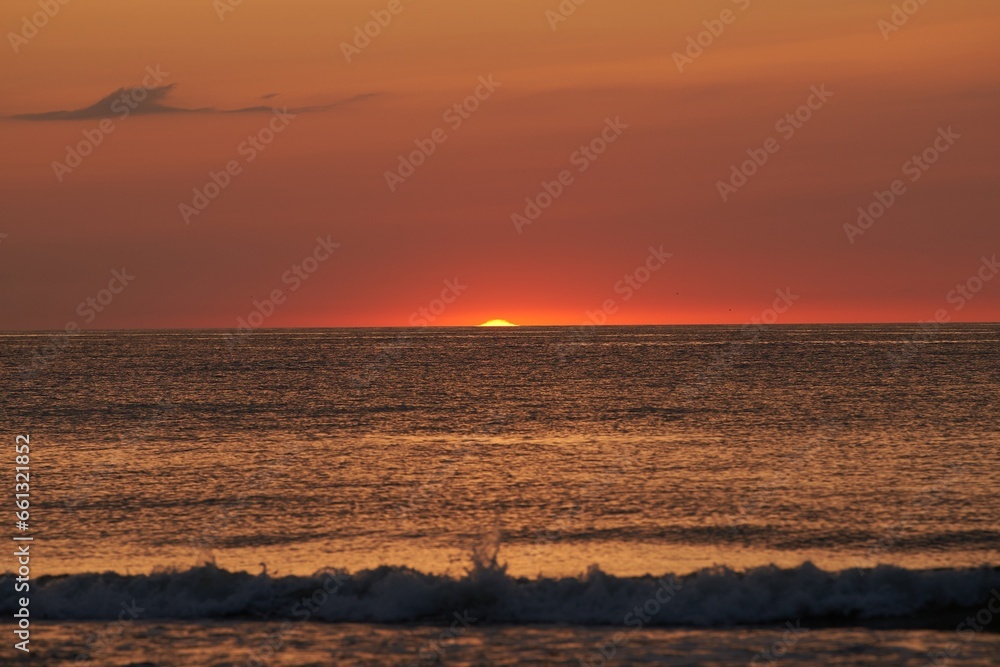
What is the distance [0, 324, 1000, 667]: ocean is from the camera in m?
20.6

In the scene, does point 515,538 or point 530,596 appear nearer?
point 530,596

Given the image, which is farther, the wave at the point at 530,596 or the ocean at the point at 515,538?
the wave at the point at 530,596

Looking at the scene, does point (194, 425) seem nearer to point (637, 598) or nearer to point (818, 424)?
point (818, 424)

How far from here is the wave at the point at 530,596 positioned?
22359mm

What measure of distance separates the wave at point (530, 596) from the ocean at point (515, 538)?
6 centimetres

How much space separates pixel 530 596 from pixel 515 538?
22.1 ft

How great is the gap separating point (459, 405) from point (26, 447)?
3073cm

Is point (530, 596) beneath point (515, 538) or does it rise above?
beneath

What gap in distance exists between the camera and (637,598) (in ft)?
75.5

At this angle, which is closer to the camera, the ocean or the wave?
the ocean

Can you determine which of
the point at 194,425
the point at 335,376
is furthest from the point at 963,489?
the point at 335,376

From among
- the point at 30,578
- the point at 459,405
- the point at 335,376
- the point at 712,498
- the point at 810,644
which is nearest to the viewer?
the point at 810,644

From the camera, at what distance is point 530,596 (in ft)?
75.7

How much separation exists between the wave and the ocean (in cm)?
6
